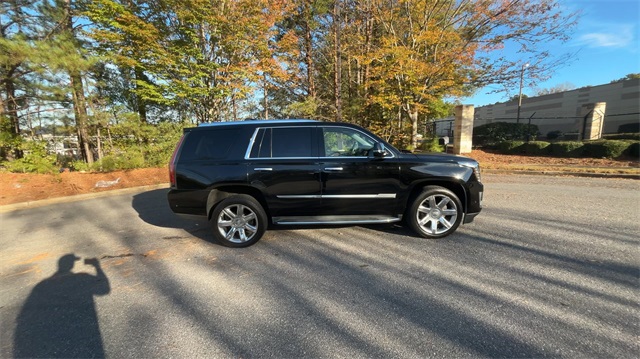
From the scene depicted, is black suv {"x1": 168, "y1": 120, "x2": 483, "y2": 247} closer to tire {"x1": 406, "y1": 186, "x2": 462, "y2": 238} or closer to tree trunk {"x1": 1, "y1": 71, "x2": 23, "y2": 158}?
tire {"x1": 406, "y1": 186, "x2": 462, "y2": 238}

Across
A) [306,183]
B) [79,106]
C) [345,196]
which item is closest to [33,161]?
[79,106]

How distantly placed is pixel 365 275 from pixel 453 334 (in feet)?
3.85

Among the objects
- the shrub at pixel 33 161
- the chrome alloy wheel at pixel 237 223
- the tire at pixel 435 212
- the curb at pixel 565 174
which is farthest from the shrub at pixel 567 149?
the shrub at pixel 33 161

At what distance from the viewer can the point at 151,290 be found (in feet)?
10.5

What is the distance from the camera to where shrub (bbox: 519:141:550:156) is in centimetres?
1421

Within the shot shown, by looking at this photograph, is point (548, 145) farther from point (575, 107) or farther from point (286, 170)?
point (575, 107)

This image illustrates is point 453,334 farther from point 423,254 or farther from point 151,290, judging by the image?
point 151,290

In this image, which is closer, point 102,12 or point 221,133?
point 221,133

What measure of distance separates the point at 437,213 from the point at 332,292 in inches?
91.4

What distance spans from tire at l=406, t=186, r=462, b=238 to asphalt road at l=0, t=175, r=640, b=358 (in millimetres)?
218

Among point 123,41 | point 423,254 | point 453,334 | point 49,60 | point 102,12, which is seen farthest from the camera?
point 123,41

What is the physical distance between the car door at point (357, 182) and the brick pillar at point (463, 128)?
42.9 feet

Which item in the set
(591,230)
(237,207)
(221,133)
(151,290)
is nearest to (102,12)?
(221,133)

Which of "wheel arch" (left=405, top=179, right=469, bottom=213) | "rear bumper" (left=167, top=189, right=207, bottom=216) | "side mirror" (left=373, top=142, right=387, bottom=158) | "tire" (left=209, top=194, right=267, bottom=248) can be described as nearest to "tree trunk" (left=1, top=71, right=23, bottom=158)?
"rear bumper" (left=167, top=189, right=207, bottom=216)
